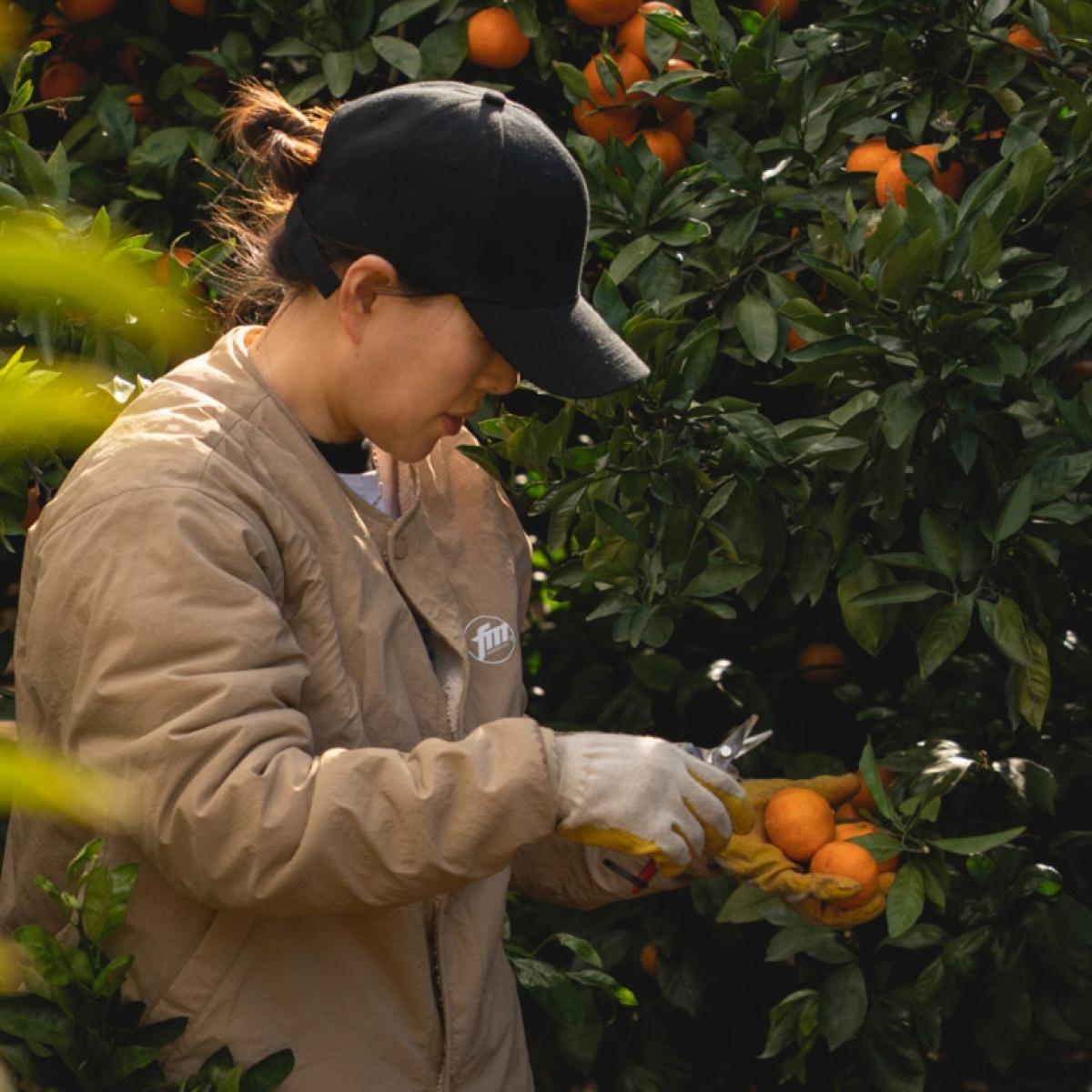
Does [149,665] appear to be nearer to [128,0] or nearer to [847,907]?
[847,907]

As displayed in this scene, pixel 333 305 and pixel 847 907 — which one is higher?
pixel 333 305

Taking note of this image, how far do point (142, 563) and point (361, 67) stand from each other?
1367 mm

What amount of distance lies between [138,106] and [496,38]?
0.63 metres

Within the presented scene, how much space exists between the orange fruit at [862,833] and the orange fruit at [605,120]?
1.02m

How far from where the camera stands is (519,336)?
4.90 feet

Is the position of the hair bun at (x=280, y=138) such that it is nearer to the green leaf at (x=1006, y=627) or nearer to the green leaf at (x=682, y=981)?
the green leaf at (x=1006, y=627)

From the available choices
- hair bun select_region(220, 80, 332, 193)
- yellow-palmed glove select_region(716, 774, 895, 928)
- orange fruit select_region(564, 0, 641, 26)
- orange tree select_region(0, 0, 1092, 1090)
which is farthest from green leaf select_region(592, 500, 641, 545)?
orange fruit select_region(564, 0, 641, 26)

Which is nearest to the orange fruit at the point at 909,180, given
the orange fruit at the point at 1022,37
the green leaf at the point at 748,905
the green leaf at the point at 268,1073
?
the orange fruit at the point at 1022,37

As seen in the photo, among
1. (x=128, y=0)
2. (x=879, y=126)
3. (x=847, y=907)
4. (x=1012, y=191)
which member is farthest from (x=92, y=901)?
(x=128, y=0)

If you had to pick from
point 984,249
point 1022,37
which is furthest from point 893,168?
point 984,249

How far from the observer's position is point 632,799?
1.41m

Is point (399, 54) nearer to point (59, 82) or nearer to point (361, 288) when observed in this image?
point (59, 82)

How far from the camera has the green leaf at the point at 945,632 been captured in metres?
1.87

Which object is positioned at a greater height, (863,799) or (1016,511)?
(1016,511)
